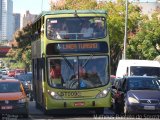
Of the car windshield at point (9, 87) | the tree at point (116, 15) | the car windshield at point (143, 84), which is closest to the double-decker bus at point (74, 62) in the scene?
the car windshield at point (9, 87)

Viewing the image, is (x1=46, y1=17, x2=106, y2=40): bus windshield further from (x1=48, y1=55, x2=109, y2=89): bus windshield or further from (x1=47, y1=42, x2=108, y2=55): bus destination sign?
(x1=48, y1=55, x2=109, y2=89): bus windshield

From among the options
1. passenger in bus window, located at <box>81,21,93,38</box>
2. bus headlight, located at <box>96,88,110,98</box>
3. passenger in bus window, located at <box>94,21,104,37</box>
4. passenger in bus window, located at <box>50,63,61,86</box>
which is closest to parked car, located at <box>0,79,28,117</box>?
passenger in bus window, located at <box>50,63,61,86</box>

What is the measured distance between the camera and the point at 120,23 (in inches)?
2085

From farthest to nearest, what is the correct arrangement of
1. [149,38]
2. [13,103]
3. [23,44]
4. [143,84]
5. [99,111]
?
[23,44] < [149,38] < [143,84] < [99,111] < [13,103]

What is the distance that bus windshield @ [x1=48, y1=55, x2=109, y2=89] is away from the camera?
2089 centimetres

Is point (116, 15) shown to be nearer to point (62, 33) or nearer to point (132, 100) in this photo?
point (62, 33)

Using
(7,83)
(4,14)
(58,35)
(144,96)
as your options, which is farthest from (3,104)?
(4,14)

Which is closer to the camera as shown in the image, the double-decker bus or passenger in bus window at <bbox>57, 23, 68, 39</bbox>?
the double-decker bus

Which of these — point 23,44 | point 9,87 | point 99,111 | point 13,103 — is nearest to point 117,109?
point 99,111

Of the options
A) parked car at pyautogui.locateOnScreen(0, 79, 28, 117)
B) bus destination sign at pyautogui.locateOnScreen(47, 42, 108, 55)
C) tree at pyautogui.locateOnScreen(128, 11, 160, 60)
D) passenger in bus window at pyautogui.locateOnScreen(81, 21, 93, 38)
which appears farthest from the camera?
tree at pyautogui.locateOnScreen(128, 11, 160, 60)

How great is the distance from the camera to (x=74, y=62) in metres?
21.0

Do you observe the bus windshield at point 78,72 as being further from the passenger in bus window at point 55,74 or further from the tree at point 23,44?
the tree at point 23,44

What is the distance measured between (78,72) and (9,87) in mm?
2855

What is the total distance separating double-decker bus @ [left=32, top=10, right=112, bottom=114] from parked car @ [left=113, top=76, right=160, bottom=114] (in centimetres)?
88
